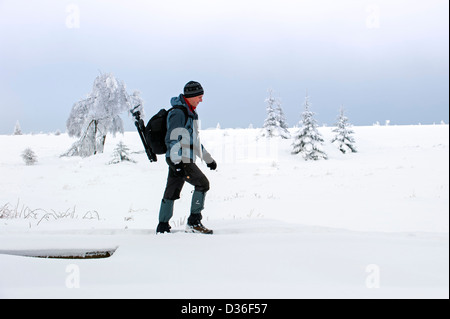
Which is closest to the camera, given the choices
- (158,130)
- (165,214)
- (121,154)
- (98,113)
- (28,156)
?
(158,130)

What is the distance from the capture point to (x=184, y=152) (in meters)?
3.51

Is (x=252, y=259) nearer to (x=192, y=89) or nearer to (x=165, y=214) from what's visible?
(x=165, y=214)

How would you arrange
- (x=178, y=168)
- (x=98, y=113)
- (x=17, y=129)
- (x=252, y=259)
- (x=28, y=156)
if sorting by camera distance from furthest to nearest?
(x=17, y=129)
(x=98, y=113)
(x=28, y=156)
(x=178, y=168)
(x=252, y=259)

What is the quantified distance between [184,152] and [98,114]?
64.9 feet

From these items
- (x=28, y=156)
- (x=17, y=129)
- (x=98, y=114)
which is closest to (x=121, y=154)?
(x=98, y=114)

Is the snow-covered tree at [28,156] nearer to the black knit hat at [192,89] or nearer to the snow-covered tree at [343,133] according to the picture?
the black knit hat at [192,89]

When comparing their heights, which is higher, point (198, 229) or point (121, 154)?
point (121, 154)

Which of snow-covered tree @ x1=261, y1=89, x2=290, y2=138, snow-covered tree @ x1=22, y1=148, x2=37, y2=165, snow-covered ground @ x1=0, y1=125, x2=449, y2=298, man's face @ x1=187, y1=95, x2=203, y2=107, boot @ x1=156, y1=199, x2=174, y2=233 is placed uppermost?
snow-covered tree @ x1=261, y1=89, x2=290, y2=138

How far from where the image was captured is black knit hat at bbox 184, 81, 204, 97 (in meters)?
3.68

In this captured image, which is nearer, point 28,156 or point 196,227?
point 196,227

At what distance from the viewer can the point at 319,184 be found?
35.8ft

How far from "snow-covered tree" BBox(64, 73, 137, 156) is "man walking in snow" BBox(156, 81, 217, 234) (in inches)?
745

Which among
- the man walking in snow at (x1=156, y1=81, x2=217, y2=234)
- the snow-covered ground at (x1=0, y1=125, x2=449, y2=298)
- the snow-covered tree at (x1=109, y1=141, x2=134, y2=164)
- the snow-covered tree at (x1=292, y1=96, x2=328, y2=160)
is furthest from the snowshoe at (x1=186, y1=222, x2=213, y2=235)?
the snow-covered tree at (x1=292, y1=96, x2=328, y2=160)

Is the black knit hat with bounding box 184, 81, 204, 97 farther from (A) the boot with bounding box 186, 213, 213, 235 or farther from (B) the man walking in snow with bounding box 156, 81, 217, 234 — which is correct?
(A) the boot with bounding box 186, 213, 213, 235
